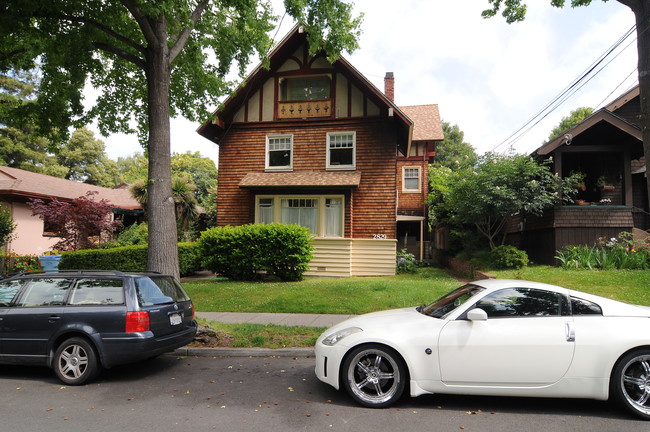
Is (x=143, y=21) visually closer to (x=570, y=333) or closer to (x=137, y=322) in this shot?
(x=137, y=322)

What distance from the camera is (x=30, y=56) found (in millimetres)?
8977

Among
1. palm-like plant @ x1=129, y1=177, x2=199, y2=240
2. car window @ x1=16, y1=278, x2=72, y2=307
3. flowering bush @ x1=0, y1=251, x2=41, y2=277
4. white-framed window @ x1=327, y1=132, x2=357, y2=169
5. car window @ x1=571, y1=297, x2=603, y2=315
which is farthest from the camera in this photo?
palm-like plant @ x1=129, y1=177, x2=199, y2=240

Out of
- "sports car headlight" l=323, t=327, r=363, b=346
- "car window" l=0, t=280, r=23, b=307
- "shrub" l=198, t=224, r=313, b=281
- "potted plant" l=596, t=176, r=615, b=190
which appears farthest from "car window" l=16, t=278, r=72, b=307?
"potted plant" l=596, t=176, r=615, b=190

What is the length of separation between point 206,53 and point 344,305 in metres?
7.69

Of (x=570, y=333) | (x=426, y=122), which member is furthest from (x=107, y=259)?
(x=426, y=122)

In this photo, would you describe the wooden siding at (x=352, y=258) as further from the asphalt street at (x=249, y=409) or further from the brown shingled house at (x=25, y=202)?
the brown shingled house at (x=25, y=202)

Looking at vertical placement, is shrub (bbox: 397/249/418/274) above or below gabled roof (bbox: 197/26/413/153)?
below

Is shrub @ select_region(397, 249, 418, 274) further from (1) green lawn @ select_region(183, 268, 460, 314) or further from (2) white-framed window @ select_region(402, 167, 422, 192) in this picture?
(2) white-framed window @ select_region(402, 167, 422, 192)

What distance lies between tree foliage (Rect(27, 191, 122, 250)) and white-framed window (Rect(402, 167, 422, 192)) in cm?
1626

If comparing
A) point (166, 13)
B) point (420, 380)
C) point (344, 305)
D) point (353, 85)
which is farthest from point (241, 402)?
point (353, 85)

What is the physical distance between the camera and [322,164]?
17.3 meters

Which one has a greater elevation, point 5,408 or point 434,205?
point 434,205

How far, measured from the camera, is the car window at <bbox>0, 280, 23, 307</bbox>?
5.75 meters

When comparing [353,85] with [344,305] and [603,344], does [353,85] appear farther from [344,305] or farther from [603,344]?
[603,344]
